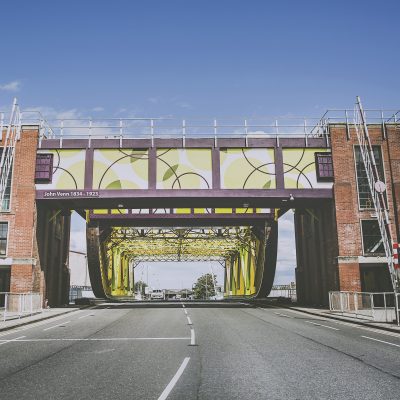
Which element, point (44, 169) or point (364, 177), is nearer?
point (44, 169)

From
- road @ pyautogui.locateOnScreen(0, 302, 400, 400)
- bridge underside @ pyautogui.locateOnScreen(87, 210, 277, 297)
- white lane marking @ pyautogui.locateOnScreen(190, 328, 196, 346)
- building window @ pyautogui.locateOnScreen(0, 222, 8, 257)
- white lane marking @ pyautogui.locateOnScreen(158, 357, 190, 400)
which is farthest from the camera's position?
bridge underside @ pyautogui.locateOnScreen(87, 210, 277, 297)

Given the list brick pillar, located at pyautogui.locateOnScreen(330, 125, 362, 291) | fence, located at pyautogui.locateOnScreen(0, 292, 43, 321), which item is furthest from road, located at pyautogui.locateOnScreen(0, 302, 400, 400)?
brick pillar, located at pyautogui.locateOnScreen(330, 125, 362, 291)

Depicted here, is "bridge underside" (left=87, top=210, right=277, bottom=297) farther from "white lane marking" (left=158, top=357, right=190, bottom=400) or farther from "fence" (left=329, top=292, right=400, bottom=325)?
"white lane marking" (left=158, top=357, right=190, bottom=400)

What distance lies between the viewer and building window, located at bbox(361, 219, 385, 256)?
88.8ft

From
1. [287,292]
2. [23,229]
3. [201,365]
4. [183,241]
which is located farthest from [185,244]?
[201,365]

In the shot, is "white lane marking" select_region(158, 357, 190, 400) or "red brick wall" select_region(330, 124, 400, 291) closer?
"white lane marking" select_region(158, 357, 190, 400)

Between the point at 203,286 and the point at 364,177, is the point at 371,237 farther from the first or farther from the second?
the point at 203,286

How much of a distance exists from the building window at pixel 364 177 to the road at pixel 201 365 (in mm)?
14326

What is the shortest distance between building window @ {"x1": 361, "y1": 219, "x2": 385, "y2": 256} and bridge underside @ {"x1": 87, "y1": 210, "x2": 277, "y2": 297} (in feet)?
34.5

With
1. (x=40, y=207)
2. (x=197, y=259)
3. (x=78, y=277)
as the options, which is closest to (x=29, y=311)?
(x=40, y=207)

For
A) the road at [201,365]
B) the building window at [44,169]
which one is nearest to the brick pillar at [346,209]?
the road at [201,365]

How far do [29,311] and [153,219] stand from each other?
45.1 feet

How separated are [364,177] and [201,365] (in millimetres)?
22247

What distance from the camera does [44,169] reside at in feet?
89.2
